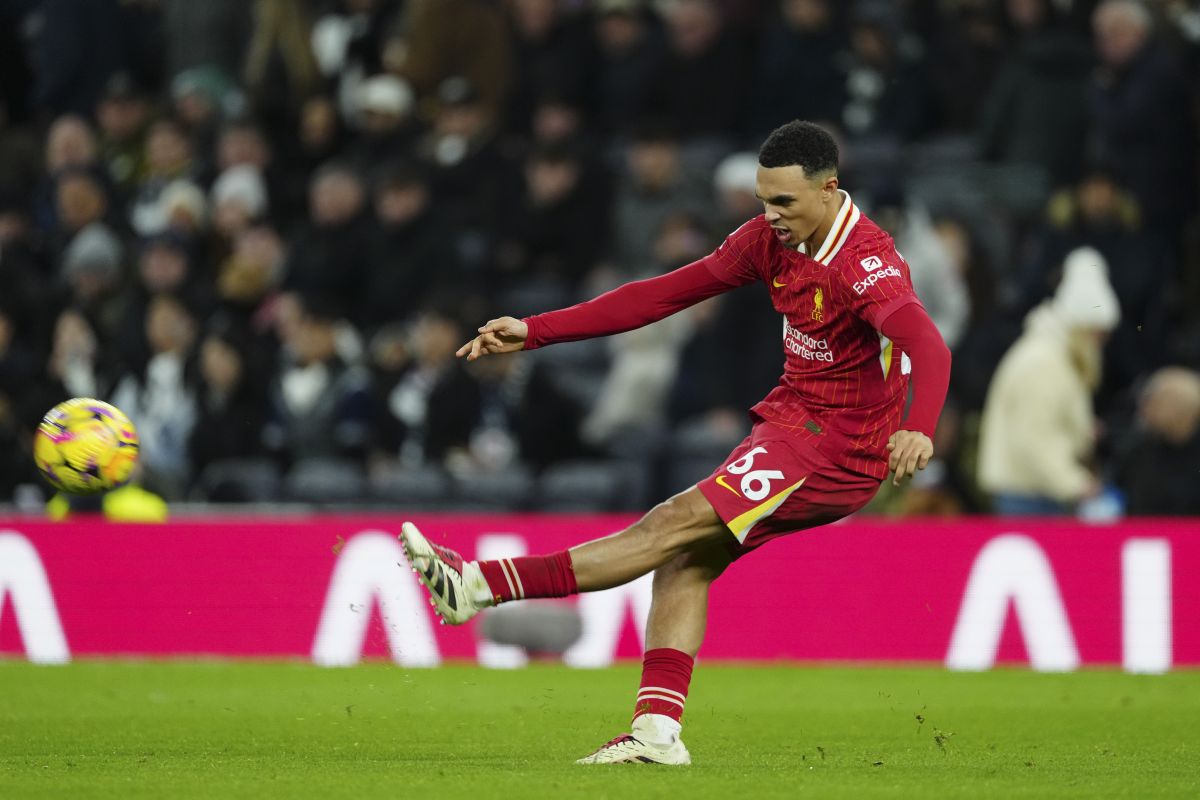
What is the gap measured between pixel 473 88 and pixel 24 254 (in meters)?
4.10

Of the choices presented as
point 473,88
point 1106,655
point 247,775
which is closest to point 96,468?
point 247,775

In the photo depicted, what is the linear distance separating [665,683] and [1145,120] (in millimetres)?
8321

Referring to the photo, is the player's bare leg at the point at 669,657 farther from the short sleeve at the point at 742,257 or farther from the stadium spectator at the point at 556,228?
the stadium spectator at the point at 556,228

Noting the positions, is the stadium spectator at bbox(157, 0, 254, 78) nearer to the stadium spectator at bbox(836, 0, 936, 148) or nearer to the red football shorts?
the stadium spectator at bbox(836, 0, 936, 148)

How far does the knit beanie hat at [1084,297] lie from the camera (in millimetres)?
12789

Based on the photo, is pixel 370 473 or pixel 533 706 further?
pixel 370 473

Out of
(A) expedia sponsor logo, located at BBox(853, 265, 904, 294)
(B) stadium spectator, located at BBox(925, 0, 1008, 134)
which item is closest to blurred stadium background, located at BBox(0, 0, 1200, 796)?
(B) stadium spectator, located at BBox(925, 0, 1008, 134)

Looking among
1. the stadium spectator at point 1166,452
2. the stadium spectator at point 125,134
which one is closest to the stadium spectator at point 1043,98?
the stadium spectator at point 1166,452

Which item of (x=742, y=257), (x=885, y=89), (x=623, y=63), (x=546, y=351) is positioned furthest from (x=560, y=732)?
(x=623, y=63)

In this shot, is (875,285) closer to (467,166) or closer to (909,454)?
(909,454)

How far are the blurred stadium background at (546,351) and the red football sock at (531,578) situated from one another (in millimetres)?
1112

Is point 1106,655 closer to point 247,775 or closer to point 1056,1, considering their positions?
point 1056,1

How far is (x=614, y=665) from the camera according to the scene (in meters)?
12.4

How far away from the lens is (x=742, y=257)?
7547 mm
